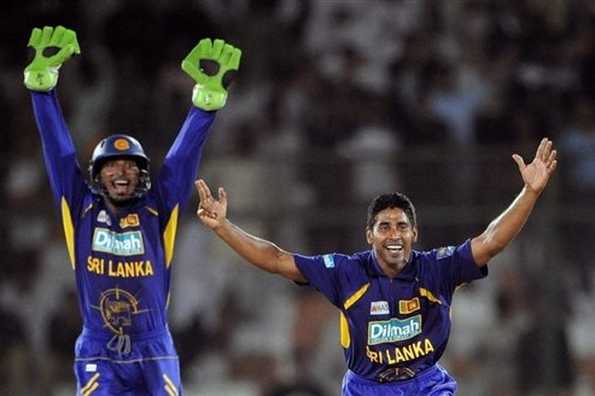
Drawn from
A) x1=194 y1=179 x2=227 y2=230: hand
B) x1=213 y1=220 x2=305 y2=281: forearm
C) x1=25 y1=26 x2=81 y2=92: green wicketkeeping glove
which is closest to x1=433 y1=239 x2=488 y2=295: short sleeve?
x1=213 y1=220 x2=305 y2=281: forearm

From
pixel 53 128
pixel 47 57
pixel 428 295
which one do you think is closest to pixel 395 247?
pixel 428 295

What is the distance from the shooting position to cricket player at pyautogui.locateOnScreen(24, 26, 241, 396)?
835 centimetres

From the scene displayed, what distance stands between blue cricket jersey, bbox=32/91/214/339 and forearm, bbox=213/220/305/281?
1.28 ft

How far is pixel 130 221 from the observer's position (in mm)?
8445

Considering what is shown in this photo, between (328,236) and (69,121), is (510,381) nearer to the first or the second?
(328,236)

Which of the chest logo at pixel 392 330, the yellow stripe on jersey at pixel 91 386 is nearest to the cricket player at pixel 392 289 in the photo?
the chest logo at pixel 392 330

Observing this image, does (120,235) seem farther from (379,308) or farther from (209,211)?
(379,308)

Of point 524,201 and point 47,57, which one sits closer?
point 524,201

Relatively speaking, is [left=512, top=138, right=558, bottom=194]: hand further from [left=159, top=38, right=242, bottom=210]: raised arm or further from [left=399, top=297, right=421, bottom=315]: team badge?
[left=159, top=38, right=242, bottom=210]: raised arm

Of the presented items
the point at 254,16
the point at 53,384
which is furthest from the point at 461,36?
the point at 53,384

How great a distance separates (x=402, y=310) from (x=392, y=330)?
12cm

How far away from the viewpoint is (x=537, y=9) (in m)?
14.2

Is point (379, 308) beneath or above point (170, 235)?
beneath

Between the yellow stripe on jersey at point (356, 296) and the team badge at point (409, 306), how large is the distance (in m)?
0.20
